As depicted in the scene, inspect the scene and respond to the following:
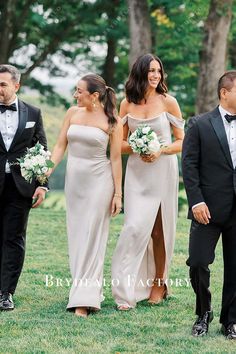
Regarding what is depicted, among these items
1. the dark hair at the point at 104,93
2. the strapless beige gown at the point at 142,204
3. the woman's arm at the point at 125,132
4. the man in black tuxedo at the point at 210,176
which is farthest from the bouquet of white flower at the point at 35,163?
the man in black tuxedo at the point at 210,176

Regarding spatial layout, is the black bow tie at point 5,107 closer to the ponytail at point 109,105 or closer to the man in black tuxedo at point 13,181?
the man in black tuxedo at point 13,181

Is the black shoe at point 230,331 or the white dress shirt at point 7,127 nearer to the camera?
the black shoe at point 230,331

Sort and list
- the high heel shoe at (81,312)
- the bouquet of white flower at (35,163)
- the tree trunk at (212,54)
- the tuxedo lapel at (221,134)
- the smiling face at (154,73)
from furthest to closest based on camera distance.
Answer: the tree trunk at (212,54) → the smiling face at (154,73) → the high heel shoe at (81,312) → the bouquet of white flower at (35,163) → the tuxedo lapel at (221,134)

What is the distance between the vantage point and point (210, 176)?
6938 millimetres

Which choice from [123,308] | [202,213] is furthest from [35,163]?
[202,213]

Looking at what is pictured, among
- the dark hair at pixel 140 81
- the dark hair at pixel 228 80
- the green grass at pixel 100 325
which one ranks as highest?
the dark hair at pixel 140 81

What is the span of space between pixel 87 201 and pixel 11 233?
0.79 meters

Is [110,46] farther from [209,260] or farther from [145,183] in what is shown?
[209,260]

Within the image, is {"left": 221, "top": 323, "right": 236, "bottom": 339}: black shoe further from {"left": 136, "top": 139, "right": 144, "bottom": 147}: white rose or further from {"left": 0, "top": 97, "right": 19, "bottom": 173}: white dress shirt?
{"left": 0, "top": 97, "right": 19, "bottom": 173}: white dress shirt

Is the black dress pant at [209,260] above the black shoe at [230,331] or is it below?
above

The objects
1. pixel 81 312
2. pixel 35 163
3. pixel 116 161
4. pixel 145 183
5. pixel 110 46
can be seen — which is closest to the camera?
pixel 35 163

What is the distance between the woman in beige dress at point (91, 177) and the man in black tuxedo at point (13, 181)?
1.08ft

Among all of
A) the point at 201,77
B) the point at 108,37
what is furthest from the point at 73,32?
the point at 201,77

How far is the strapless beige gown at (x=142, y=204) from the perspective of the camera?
852 cm
